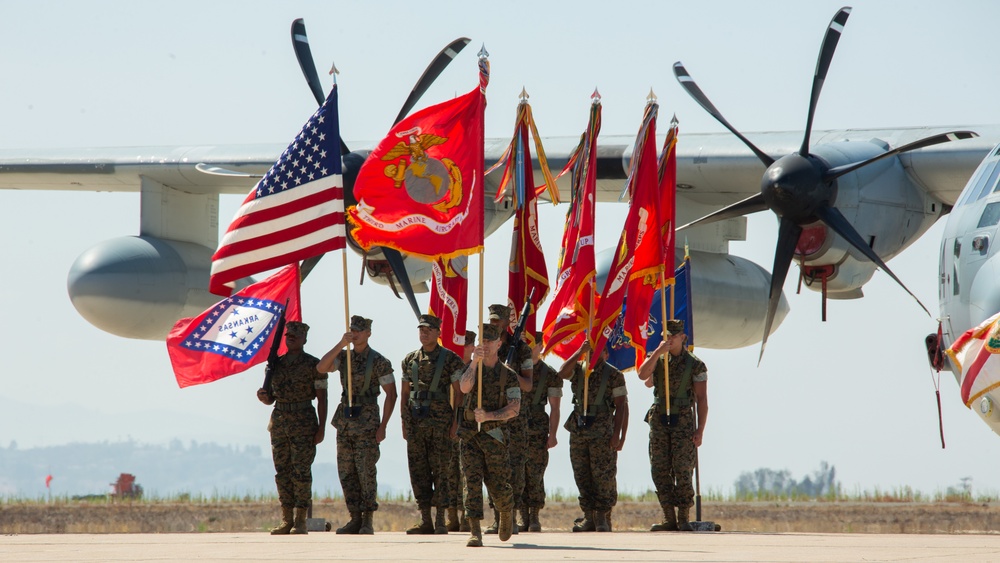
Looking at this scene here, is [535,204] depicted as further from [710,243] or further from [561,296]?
[710,243]

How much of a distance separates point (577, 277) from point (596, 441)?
59.0 inches

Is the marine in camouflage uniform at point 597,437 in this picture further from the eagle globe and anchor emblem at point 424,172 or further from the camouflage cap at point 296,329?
the camouflage cap at point 296,329

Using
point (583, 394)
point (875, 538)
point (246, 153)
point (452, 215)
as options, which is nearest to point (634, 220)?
point (583, 394)

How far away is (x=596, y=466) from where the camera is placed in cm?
1178

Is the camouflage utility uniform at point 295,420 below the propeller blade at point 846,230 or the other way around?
below

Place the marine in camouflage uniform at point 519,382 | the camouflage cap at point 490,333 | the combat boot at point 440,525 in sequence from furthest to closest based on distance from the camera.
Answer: the combat boot at point 440,525, the marine in camouflage uniform at point 519,382, the camouflage cap at point 490,333

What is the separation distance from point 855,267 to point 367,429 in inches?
283

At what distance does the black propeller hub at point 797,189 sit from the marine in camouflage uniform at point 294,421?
18.5 feet

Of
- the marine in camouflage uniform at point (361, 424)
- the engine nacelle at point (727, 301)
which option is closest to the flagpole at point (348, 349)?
the marine in camouflage uniform at point (361, 424)

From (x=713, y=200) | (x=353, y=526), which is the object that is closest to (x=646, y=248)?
(x=353, y=526)

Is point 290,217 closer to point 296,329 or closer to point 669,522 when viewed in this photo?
point 296,329

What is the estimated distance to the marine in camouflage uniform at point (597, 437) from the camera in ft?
38.7

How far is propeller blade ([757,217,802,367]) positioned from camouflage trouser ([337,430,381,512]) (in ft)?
17.3

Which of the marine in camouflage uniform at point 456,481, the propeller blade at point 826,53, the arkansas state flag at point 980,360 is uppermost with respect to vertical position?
the propeller blade at point 826,53
